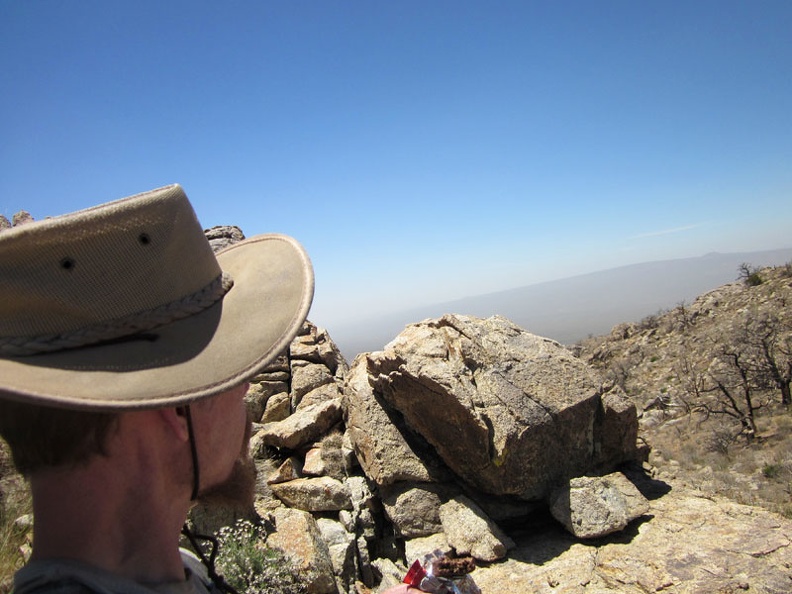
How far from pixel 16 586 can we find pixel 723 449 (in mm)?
18166

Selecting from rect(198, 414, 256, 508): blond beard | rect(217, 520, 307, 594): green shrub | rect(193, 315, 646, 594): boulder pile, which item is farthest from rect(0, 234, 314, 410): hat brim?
rect(193, 315, 646, 594): boulder pile

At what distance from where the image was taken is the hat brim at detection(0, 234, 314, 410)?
107cm

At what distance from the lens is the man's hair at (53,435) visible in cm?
114

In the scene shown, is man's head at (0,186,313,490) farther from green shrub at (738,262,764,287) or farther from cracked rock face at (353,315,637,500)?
green shrub at (738,262,764,287)

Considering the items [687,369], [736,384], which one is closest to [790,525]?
[736,384]

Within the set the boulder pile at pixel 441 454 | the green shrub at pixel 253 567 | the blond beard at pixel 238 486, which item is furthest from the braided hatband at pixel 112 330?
the boulder pile at pixel 441 454

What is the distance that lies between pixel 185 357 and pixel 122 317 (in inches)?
7.5

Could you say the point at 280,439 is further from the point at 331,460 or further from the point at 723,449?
the point at 723,449

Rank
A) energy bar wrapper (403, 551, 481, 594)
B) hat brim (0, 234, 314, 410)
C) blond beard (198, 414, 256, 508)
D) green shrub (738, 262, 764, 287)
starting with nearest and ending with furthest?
hat brim (0, 234, 314, 410), blond beard (198, 414, 256, 508), energy bar wrapper (403, 551, 481, 594), green shrub (738, 262, 764, 287)

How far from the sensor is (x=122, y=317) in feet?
3.97

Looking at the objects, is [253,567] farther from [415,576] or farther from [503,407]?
[503,407]

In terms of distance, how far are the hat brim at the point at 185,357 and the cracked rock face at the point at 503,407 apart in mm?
6022

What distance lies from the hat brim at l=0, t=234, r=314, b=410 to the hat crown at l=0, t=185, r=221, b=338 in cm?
8

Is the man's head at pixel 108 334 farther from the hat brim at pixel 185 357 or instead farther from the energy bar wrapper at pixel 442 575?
the energy bar wrapper at pixel 442 575
